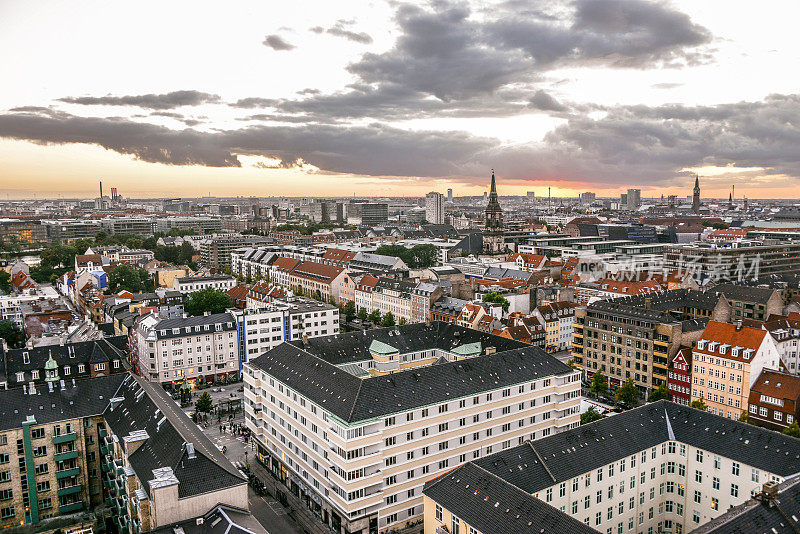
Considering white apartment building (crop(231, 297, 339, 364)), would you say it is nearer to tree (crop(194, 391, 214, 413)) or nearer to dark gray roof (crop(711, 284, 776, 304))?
tree (crop(194, 391, 214, 413))

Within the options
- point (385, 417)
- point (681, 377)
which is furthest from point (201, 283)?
point (681, 377)

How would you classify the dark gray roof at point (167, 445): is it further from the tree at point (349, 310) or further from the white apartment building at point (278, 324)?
the tree at point (349, 310)

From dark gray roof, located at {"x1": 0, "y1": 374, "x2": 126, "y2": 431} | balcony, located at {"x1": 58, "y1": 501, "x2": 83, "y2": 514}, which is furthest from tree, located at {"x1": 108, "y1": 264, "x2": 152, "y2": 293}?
balcony, located at {"x1": 58, "y1": 501, "x2": 83, "y2": 514}

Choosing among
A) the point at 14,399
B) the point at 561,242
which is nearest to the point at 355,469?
the point at 14,399

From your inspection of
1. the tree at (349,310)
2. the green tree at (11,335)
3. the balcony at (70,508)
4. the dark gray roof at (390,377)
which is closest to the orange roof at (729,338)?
the dark gray roof at (390,377)

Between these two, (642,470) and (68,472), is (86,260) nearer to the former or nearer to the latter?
(68,472)

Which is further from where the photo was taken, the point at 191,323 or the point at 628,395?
the point at 191,323
